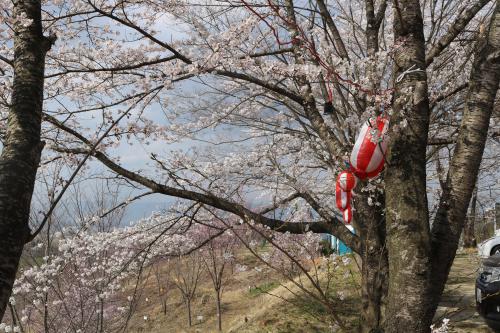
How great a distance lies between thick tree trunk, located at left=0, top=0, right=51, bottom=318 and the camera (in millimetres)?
1744

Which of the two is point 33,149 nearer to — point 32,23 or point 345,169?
point 32,23

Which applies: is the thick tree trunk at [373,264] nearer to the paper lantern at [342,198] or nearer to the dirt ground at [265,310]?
the paper lantern at [342,198]

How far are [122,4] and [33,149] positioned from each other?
2.30 m

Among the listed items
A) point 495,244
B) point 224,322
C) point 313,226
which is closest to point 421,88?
point 313,226

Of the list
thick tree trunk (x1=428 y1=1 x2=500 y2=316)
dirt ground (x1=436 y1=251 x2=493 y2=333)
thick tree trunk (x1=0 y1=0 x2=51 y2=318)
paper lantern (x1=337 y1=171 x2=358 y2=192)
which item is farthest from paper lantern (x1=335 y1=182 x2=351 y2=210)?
thick tree trunk (x1=0 y1=0 x2=51 y2=318)

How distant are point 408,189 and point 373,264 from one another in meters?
1.78

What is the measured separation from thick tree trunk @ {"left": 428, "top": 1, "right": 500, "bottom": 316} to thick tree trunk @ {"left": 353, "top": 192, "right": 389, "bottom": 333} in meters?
1.37

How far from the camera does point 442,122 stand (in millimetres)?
5375

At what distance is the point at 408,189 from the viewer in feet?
8.27

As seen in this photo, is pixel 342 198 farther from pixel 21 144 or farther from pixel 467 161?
pixel 21 144

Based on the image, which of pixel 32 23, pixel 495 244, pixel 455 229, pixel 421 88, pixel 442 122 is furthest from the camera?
pixel 495 244

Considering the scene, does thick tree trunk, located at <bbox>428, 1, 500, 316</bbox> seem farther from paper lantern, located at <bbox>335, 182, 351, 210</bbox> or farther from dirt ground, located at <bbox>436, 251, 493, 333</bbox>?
paper lantern, located at <bbox>335, 182, 351, 210</bbox>

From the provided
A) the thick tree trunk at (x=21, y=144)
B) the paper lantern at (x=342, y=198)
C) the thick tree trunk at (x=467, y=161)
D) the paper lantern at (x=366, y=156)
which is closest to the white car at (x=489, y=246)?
the paper lantern at (x=342, y=198)

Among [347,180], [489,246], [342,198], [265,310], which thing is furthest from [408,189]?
[489,246]
